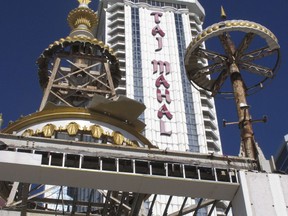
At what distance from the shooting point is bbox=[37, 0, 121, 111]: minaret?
38156mm

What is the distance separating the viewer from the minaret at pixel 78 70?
38.2 meters

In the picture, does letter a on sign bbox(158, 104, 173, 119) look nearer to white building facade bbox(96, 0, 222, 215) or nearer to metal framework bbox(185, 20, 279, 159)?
white building facade bbox(96, 0, 222, 215)

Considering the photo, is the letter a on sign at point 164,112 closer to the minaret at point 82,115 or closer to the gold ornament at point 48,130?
the minaret at point 82,115

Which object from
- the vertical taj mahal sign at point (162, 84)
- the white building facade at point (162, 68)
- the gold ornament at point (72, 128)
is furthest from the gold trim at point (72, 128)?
the vertical taj mahal sign at point (162, 84)

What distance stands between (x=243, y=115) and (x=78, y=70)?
684 inches

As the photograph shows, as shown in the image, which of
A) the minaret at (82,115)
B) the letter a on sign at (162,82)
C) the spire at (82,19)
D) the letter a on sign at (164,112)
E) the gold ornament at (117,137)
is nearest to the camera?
the minaret at (82,115)

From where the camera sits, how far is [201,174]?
21.9 m

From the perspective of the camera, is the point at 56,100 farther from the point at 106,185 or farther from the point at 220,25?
the point at 106,185

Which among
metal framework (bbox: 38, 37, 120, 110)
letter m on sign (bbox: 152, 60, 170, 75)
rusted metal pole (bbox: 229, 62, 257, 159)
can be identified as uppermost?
letter m on sign (bbox: 152, 60, 170, 75)

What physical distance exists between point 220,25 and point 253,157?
25.2 ft

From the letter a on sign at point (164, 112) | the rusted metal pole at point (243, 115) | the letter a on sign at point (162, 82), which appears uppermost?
the letter a on sign at point (162, 82)

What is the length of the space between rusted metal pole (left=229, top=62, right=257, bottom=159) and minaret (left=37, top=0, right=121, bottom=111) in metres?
11.6

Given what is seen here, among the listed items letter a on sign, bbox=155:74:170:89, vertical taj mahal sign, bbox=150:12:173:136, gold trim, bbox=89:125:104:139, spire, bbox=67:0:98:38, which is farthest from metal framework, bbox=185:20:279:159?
letter a on sign, bbox=155:74:170:89

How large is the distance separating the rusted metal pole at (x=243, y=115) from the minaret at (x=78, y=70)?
38.1 feet
